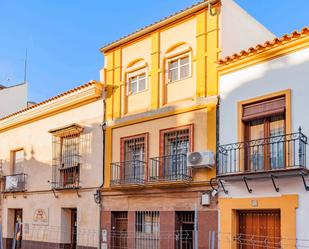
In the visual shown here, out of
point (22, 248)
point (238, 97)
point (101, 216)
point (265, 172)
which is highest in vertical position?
point (238, 97)

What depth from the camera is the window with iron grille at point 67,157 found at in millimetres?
17594

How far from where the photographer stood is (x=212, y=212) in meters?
12.7

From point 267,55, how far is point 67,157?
9166mm

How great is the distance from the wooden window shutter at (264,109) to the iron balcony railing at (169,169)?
7.49 feet

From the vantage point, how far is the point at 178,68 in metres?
14.4

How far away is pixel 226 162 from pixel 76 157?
6.99 meters

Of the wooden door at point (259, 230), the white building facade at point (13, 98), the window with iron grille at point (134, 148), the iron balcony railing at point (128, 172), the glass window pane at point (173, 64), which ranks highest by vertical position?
the white building facade at point (13, 98)

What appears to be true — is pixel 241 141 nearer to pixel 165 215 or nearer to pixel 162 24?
pixel 165 215

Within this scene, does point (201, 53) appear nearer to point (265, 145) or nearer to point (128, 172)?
point (265, 145)

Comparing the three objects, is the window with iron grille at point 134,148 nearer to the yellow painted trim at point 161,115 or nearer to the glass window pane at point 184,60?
the yellow painted trim at point 161,115

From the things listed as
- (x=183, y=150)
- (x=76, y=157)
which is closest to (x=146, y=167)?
(x=183, y=150)

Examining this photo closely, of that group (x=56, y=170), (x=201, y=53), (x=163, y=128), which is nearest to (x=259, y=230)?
(x=163, y=128)

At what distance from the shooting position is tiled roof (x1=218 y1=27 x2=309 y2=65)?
11.1 metres

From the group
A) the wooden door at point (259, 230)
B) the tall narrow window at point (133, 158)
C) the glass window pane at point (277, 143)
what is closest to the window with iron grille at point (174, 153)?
the tall narrow window at point (133, 158)
